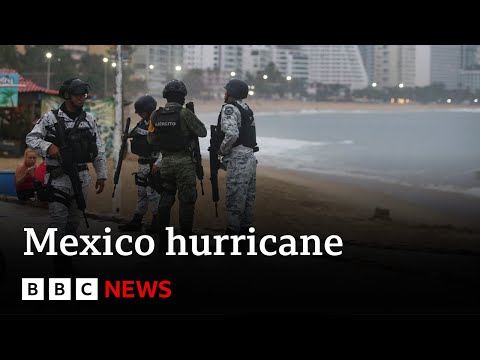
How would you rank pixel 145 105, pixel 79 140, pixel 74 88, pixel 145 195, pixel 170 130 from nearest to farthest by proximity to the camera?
pixel 74 88
pixel 79 140
pixel 170 130
pixel 145 105
pixel 145 195

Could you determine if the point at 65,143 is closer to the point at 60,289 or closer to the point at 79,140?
the point at 79,140

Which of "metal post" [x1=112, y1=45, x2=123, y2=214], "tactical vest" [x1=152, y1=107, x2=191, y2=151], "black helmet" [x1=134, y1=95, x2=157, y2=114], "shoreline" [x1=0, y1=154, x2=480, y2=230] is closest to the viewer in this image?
"tactical vest" [x1=152, y1=107, x2=191, y2=151]

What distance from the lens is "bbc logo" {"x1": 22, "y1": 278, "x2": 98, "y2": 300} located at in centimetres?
608

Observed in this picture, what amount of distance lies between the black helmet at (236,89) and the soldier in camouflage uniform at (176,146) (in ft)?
1.56

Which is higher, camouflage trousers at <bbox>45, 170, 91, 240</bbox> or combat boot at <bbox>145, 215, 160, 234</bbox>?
camouflage trousers at <bbox>45, 170, 91, 240</bbox>

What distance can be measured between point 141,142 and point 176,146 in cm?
131

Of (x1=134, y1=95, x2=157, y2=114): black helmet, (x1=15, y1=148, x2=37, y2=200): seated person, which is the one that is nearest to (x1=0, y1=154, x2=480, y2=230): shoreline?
(x1=15, y1=148, x2=37, y2=200): seated person

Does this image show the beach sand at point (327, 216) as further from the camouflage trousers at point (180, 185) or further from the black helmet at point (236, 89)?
the black helmet at point (236, 89)

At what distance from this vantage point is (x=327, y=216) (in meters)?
13.8

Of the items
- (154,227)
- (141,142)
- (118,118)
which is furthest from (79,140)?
(118,118)

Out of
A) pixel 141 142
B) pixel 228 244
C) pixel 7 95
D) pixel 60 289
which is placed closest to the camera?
pixel 60 289

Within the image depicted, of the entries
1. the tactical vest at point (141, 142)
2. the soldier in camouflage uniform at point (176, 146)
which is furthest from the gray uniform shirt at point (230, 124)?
the tactical vest at point (141, 142)

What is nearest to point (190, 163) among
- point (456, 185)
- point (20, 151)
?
point (20, 151)

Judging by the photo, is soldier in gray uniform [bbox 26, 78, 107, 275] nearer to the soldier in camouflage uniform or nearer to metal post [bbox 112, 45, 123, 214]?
the soldier in camouflage uniform
